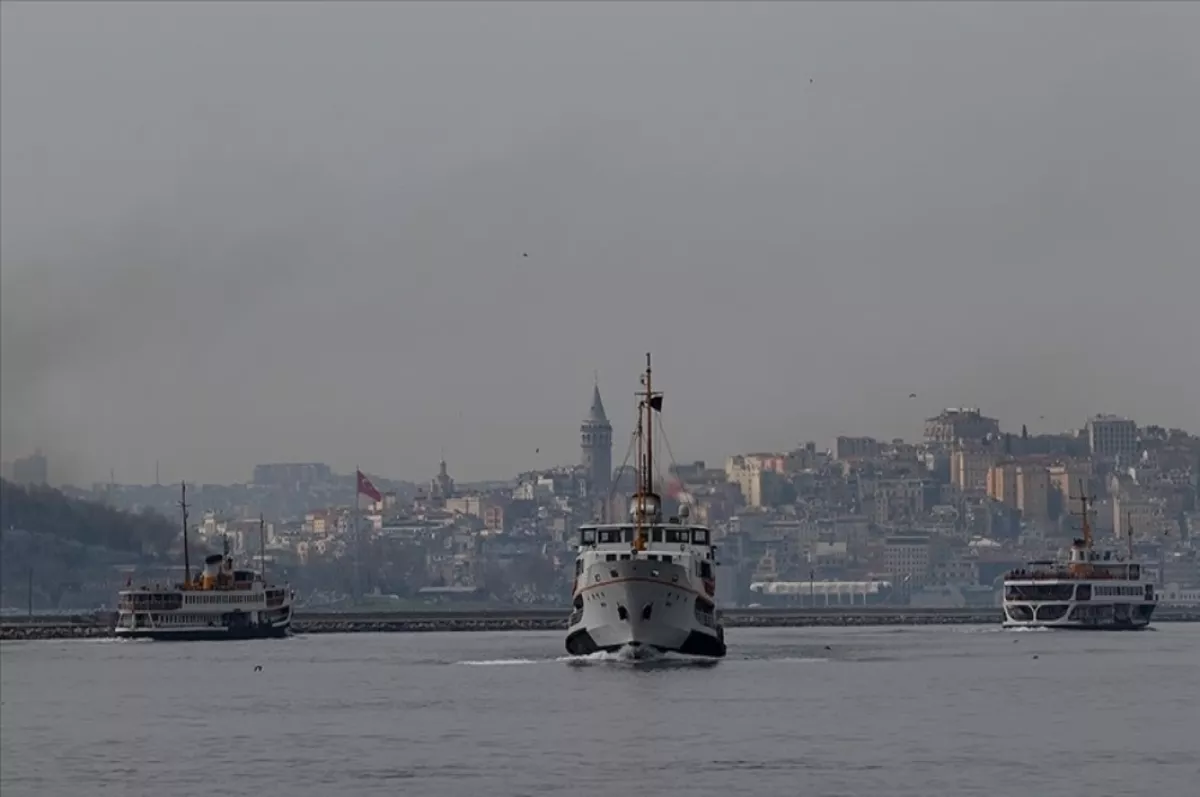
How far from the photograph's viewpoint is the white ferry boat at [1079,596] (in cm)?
15900

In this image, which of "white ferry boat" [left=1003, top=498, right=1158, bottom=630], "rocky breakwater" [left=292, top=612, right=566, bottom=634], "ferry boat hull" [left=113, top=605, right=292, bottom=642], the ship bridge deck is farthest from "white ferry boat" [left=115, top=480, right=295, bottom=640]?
the ship bridge deck

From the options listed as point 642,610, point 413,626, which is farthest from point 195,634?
point 642,610

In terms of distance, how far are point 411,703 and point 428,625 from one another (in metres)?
109

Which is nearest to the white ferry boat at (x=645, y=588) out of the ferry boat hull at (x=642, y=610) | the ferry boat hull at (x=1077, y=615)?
the ferry boat hull at (x=642, y=610)

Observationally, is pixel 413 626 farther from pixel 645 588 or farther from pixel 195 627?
pixel 645 588

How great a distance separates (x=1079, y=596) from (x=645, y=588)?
216 feet

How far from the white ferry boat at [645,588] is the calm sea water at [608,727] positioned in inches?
48.7

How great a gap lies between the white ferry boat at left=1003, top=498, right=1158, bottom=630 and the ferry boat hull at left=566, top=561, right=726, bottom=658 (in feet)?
197

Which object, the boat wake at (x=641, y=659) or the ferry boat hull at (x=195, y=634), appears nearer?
the boat wake at (x=641, y=659)

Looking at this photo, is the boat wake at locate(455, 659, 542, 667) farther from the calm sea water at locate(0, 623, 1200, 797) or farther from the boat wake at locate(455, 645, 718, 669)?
the boat wake at locate(455, 645, 718, 669)

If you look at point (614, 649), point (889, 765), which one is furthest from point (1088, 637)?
point (889, 765)

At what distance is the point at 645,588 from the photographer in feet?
320

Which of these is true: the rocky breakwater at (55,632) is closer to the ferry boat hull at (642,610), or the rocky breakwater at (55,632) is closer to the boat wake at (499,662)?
the boat wake at (499,662)

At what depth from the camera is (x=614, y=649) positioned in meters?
101
